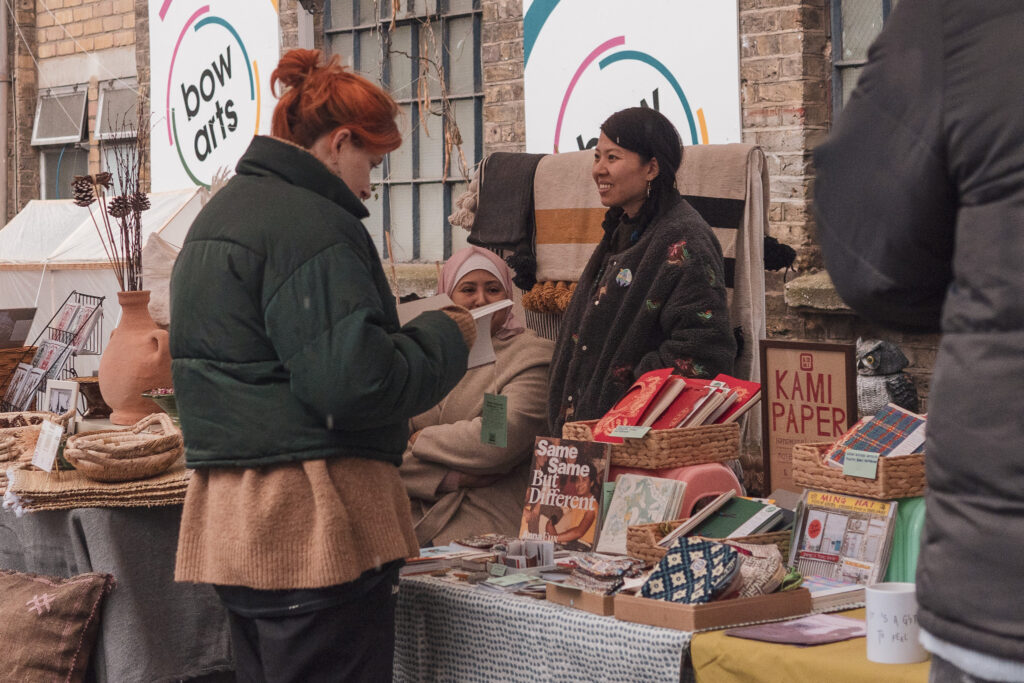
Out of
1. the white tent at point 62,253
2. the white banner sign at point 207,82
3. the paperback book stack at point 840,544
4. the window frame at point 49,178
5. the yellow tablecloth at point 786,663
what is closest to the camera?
the yellow tablecloth at point 786,663

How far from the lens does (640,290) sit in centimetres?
309

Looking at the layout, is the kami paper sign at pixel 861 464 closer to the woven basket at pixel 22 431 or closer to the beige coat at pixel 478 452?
the beige coat at pixel 478 452

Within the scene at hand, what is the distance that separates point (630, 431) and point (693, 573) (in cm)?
58

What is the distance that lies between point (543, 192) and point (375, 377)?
233 centimetres

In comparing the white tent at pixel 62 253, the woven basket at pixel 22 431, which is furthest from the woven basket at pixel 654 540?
the white tent at pixel 62 253

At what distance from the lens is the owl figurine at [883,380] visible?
413 cm

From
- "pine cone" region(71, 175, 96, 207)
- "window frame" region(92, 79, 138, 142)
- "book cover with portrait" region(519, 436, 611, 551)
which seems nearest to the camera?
"book cover with portrait" region(519, 436, 611, 551)

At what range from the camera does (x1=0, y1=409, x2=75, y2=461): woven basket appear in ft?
11.7

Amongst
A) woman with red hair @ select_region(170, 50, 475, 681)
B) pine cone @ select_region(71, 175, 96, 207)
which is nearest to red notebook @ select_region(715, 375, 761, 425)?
woman with red hair @ select_region(170, 50, 475, 681)

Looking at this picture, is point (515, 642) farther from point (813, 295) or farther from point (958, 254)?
point (813, 295)

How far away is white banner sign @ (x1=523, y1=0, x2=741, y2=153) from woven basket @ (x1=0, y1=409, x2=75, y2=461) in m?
2.30

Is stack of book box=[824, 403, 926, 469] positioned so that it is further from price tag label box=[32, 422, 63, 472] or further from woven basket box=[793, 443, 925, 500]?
price tag label box=[32, 422, 63, 472]

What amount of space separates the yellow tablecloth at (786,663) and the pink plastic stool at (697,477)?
0.64 metres

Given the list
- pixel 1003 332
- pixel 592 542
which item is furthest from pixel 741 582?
pixel 1003 332
